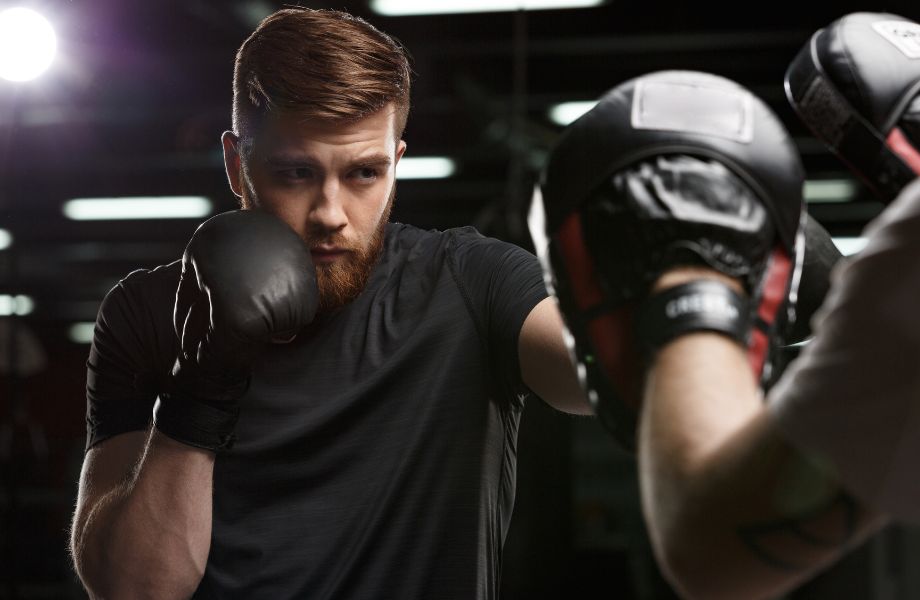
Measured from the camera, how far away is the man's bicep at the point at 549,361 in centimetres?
121

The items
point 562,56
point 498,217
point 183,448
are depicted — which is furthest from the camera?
point 498,217

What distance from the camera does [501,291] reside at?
53.7 inches

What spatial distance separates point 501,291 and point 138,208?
670 centimetres

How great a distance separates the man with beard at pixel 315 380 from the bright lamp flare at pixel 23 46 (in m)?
1.92

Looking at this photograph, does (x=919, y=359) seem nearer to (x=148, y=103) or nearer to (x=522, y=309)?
(x=522, y=309)

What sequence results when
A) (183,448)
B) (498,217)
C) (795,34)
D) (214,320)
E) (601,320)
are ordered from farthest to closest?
(498,217) → (795,34) → (183,448) → (214,320) → (601,320)

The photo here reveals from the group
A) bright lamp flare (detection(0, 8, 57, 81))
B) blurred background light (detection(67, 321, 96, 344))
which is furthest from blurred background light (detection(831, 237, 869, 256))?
blurred background light (detection(67, 321, 96, 344))

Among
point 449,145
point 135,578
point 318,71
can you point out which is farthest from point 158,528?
point 449,145

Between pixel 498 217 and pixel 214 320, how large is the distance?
4.80m

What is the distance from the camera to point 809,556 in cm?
61

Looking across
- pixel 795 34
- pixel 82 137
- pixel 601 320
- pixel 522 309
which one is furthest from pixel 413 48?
pixel 601 320

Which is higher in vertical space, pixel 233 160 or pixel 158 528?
pixel 233 160

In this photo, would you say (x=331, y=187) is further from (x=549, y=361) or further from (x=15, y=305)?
(x=15, y=305)

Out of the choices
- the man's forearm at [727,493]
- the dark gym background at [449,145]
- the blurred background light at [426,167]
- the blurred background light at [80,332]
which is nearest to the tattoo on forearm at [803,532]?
the man's forearm at [727,493]
